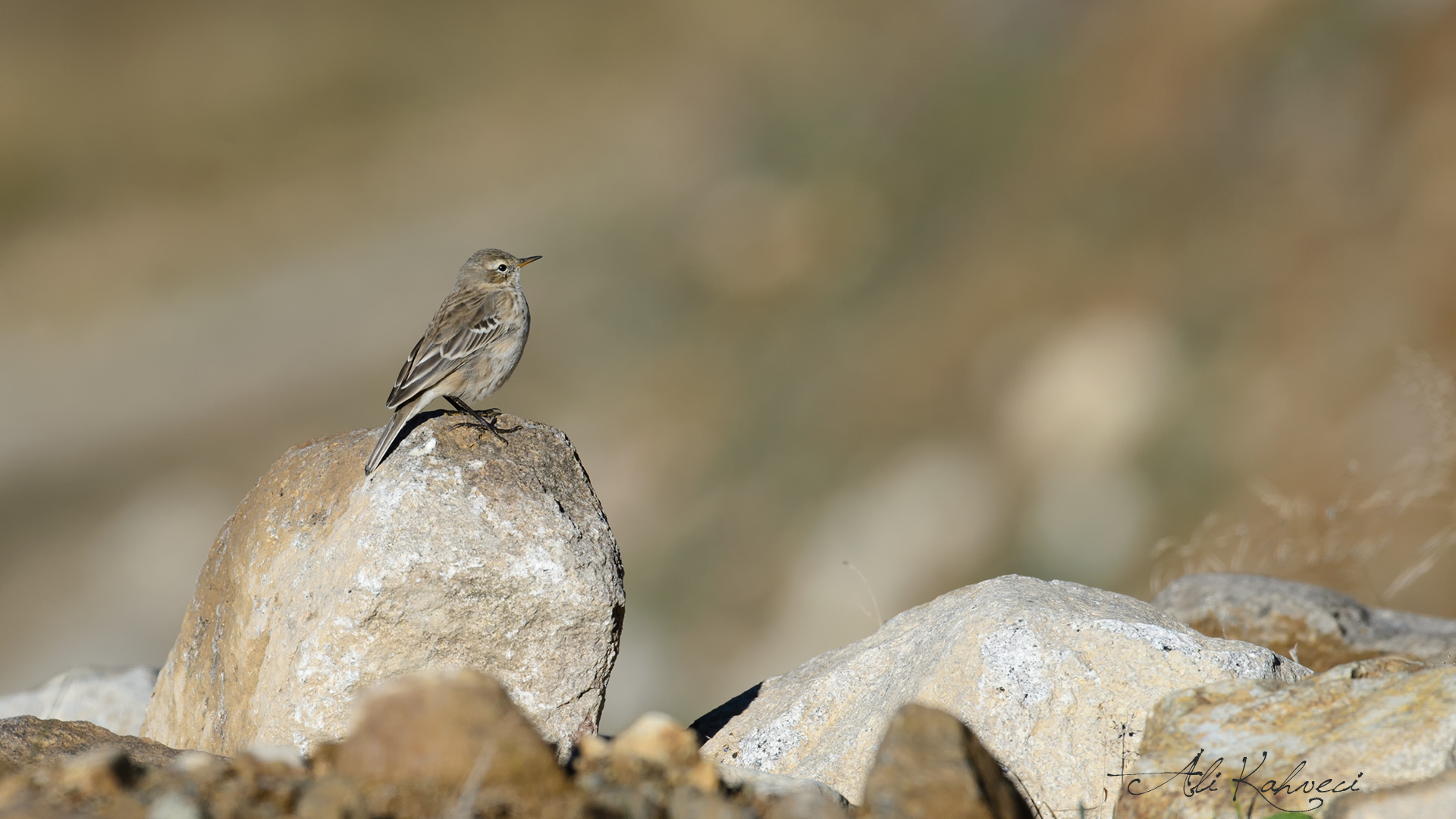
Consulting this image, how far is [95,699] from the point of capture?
31.2 feet

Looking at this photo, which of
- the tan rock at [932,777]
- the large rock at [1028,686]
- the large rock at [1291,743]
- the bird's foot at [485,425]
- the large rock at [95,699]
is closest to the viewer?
the tan rock at [932,777]

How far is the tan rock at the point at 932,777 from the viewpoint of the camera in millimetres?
4562

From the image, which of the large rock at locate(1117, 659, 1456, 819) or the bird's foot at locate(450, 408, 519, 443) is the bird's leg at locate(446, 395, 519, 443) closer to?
the bird's foot at locate(450, 408, 519, 443)

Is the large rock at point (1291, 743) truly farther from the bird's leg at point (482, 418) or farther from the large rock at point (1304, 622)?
the bird's leg at point (482, 418)

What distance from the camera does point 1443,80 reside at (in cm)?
1956

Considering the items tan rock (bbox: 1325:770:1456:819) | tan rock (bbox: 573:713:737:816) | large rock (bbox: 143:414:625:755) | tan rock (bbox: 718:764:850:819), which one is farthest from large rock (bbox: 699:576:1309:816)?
tan rock (bbox: 573:713:737:816)

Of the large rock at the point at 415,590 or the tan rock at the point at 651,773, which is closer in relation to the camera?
the tan rock at the point at 651,773

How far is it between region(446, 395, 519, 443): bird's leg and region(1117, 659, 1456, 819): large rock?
13.0 feet

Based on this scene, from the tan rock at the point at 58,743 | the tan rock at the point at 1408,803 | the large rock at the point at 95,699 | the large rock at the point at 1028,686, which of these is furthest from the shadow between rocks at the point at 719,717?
the large rock at the point at 95,699

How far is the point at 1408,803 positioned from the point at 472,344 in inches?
251

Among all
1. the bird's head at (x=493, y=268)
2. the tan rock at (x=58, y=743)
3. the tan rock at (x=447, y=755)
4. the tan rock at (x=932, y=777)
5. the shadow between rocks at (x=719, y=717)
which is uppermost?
the bird's head at (x=493, y=268)

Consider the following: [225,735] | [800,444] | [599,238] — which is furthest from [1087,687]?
[599,238]

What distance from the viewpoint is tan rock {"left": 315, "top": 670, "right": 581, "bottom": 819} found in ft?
13.8

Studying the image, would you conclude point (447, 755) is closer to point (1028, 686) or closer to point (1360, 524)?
point (1028, 686)
